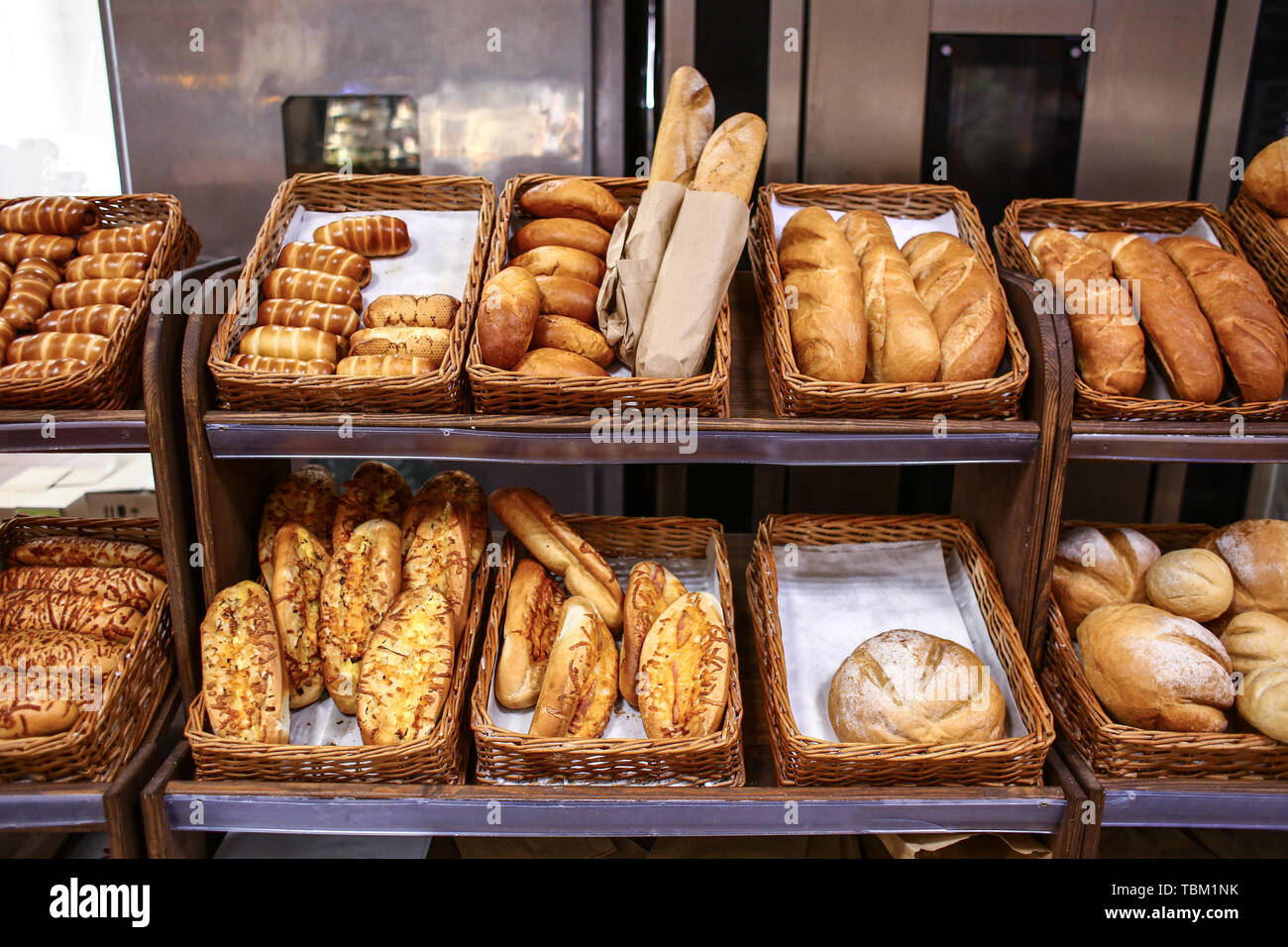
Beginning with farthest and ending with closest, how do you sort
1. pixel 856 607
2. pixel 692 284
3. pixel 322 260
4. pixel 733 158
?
pixel 856 607, pixel 322 260, pixel 733 158, pixel 692 284


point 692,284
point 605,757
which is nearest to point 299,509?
point 605,757

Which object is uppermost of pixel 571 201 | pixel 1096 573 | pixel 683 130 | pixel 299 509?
pixel 683 130

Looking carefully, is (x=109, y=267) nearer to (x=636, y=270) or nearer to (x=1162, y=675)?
(x=636, y=270)

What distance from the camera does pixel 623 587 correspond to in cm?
227

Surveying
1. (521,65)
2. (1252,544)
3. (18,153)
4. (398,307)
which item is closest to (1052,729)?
(1252,544)

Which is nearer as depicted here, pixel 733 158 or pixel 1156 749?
pixel 1156 749

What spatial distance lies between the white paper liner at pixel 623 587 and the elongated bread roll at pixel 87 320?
1.10 m

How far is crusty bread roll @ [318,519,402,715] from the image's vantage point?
1938 mm

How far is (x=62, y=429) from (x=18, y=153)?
1678 mm

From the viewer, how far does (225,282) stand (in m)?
1.93

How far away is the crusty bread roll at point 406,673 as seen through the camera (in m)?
1.81

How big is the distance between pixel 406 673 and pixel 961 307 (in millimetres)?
1412

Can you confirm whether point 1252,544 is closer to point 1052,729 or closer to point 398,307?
point 1052,729

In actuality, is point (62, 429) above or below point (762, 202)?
below
